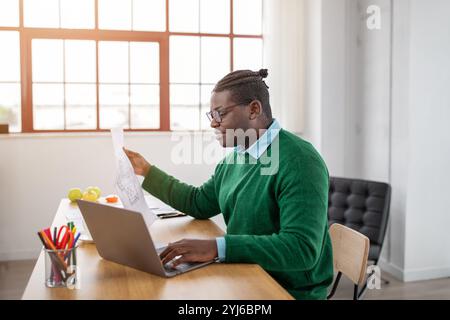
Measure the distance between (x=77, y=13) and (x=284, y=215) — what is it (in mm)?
3467

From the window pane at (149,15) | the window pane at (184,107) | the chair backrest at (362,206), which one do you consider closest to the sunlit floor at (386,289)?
the chair backrest at (362,206)

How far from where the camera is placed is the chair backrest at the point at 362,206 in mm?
3502

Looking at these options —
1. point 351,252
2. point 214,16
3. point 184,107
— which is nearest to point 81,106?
point 184,107

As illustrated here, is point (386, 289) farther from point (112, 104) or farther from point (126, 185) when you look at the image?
point (112, 104)

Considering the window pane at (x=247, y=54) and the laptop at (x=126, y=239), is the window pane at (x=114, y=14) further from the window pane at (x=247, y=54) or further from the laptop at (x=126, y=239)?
the laptop at (x=126, y=239)

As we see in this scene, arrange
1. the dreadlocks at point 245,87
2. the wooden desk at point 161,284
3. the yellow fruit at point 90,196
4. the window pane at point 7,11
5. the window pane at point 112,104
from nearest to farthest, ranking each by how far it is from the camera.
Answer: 1. the wooden desk at point 161,284
2. the dreadlocks at point 245,87
3. the yellow fruit at point 90,196
4. the window pane at point 7,11
5. the window pane at point 112,104

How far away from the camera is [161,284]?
1.31 m

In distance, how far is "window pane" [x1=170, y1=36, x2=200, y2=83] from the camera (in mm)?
4547

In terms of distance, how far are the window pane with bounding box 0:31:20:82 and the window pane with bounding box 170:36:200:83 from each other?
4.19 feet

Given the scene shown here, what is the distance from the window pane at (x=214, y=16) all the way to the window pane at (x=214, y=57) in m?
0.09

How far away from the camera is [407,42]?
12.0ft

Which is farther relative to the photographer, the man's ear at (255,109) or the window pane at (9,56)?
the window pane at (9,56)
